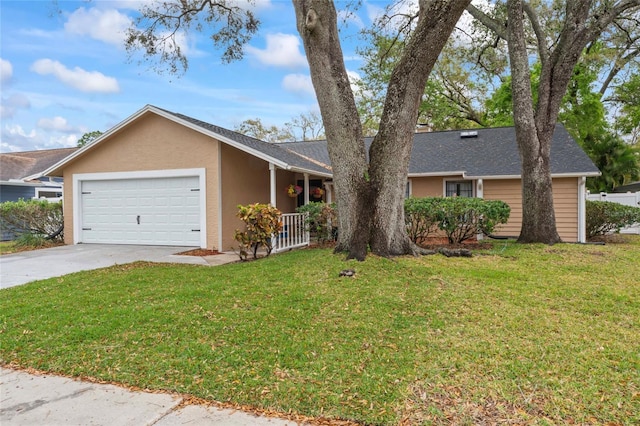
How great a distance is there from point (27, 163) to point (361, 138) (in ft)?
69.9

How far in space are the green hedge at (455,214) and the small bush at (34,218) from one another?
11254 mm

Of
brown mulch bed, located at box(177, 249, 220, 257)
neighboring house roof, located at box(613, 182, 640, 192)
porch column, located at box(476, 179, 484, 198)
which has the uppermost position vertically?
neighboring house roof, located at box(613, 182, 640, 192)

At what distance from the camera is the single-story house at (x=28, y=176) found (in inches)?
692

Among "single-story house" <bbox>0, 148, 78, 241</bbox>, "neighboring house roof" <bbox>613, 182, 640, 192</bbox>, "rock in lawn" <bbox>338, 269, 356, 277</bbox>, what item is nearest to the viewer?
"rock in lawn" <bbox>338, 269, 356, 277</bbox>

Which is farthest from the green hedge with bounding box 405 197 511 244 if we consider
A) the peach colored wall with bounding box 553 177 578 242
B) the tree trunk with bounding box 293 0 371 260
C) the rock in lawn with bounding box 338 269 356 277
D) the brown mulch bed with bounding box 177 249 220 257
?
the brown mulch bed with bounding box 177 249 220 257

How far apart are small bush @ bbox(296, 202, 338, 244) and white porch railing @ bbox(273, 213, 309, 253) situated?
22 centimetres

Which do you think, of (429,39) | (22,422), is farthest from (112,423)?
(429,39)

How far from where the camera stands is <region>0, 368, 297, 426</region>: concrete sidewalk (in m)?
2.56

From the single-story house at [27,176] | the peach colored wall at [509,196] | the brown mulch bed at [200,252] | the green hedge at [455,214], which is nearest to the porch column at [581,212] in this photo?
the peach colored wall at [509,196]

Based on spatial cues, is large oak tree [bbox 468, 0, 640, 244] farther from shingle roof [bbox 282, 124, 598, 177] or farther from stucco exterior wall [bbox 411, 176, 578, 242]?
shingle roof [bbox 282, 124, 598, 177]

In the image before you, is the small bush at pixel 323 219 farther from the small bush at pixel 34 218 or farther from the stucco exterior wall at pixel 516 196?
the small bush at pixel 34 218

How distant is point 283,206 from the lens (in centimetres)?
1391

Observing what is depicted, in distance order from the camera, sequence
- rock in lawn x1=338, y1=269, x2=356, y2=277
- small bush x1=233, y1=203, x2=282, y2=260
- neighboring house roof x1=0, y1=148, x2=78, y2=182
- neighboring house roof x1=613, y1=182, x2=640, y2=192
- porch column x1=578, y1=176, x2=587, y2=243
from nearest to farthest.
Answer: rock in lawn x1=338, y1=269, x2=356, y2=277, small bush x1=233, y1=203, x2=282, y2=260, porch column x1=578, y1=176, x2=587, y2=243, neighboring house roof x1=0, y1=148, x2=78, y2=182, neighboring house roof x1=613, y1=182, x2=640, y2=192

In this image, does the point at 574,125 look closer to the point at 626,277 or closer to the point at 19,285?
the point at 626,277
